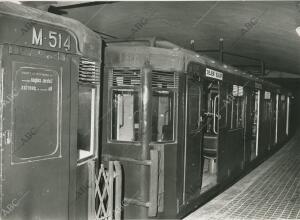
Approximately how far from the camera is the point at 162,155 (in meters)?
5.69

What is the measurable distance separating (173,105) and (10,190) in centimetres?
306

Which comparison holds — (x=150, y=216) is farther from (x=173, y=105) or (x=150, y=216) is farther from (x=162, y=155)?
(x=173, y=105)

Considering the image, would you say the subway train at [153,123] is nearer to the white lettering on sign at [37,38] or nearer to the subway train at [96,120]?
the subway train at [96,120]

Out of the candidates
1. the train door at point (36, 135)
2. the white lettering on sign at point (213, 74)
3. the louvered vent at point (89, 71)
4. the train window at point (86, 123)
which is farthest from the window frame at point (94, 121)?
the white lettering on sign at point (213, 74)

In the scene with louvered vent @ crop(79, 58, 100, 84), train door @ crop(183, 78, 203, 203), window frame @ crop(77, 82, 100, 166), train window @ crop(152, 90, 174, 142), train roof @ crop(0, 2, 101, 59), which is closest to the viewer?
train roof @ crop(0, 2, 101, 59)

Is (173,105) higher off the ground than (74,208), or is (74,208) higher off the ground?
(173,105)

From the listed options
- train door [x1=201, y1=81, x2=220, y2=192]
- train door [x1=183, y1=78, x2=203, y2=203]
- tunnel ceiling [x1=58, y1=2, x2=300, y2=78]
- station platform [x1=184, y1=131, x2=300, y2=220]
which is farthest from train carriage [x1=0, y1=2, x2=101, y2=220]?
train door [x1=201, y1=81, x2=220, y2=192]

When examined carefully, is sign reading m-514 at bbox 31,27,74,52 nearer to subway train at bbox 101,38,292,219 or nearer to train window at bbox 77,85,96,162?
train window at bbox 77,85,96,162

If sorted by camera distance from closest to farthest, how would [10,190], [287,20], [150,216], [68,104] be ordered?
[10,190]
[68,104]
[150,216]
[287,20]

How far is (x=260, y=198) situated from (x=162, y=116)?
135 inches

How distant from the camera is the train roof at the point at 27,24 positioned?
365cm

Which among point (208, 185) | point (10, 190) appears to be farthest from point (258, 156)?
point (10, 190)

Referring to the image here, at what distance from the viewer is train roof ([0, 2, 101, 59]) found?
12.0 feet

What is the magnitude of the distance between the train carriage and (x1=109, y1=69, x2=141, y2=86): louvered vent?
844 mm
